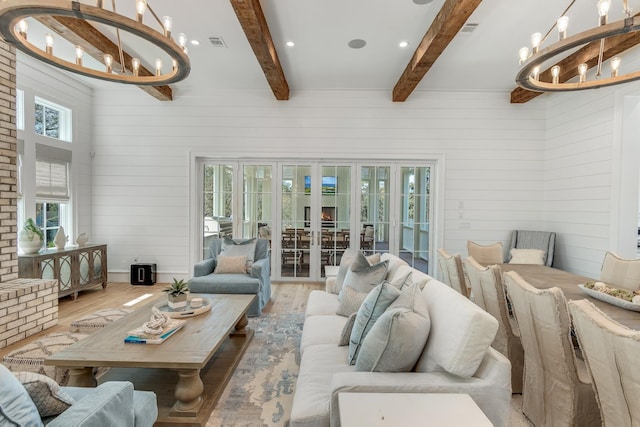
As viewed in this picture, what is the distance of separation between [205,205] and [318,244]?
2090 mm

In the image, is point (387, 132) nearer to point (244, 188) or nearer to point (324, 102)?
point (324, 102)

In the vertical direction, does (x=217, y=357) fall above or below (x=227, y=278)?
below

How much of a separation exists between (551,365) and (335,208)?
403cm

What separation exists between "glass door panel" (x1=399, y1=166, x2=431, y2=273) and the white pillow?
131cm

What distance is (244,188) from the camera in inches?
220

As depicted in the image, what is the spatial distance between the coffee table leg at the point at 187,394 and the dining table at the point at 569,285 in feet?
8.22

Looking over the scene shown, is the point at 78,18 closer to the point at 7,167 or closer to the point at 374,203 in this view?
the point at 7,167

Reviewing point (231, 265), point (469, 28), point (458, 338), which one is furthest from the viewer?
point (231, 265)

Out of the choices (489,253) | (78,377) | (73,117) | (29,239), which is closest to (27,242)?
(29,239)

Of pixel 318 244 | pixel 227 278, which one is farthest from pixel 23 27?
pixel 318 244

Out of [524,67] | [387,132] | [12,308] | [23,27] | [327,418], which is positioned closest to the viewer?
[327,418]

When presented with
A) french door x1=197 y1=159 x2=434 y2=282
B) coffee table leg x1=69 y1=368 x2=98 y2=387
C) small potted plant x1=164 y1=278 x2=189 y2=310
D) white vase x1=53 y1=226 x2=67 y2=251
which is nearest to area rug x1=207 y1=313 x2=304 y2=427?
small potted plant x1=164 y1=278 x2=189 y2=310

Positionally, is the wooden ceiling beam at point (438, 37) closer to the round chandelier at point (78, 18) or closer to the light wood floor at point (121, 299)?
the round chandelier at point (78, 18)

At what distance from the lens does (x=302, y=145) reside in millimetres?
5434
